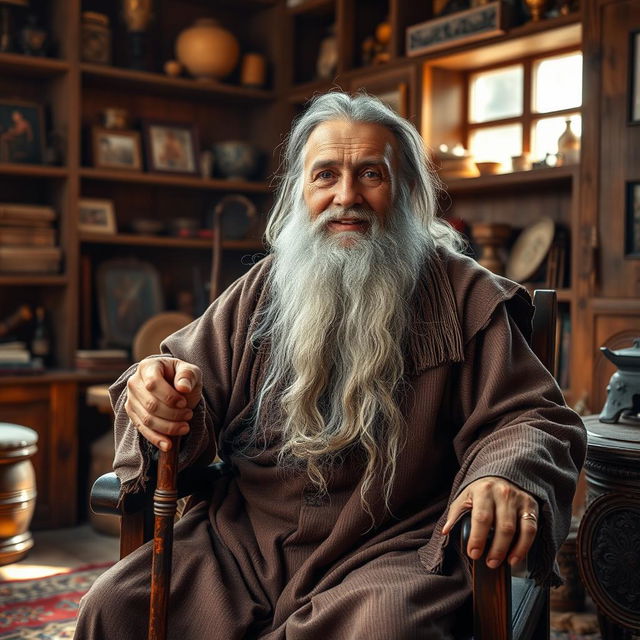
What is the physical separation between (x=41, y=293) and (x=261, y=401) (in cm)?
288

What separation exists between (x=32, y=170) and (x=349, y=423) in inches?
113

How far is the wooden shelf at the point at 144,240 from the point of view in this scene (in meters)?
4.45

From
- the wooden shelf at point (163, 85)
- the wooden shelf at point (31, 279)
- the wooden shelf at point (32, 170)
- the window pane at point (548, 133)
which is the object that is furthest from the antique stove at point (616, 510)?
the wooden shelf at point (163, 85)

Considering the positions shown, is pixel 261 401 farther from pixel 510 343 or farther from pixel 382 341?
pixel 510 343

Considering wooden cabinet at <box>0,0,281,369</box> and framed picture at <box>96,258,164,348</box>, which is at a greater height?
wooden cabinet at <box>0,0,281,369</box>

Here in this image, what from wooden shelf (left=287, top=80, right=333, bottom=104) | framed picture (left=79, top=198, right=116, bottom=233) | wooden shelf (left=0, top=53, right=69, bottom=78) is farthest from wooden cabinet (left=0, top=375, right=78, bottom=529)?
wooden shelf (left=287, top=80, right=333, bottom=104)

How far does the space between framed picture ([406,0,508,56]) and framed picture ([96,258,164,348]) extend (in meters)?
1.73

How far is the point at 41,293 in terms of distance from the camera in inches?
181

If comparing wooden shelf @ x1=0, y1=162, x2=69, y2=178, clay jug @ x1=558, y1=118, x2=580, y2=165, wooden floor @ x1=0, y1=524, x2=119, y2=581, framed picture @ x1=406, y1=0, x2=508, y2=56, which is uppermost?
framed picture @ x1=406, y1=0, x2=508, y2=56

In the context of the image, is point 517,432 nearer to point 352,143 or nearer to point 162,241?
point 352,143

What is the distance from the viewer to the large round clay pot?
15.6ft

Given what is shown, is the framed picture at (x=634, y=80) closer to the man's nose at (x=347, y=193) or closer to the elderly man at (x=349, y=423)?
the elderly man at (x=349, y=423)

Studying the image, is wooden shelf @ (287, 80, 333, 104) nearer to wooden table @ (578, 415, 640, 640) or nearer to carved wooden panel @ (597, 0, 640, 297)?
carved wooden panel @ (597, 0, 640, 297)

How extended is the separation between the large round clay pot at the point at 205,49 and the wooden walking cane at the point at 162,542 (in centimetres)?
341
